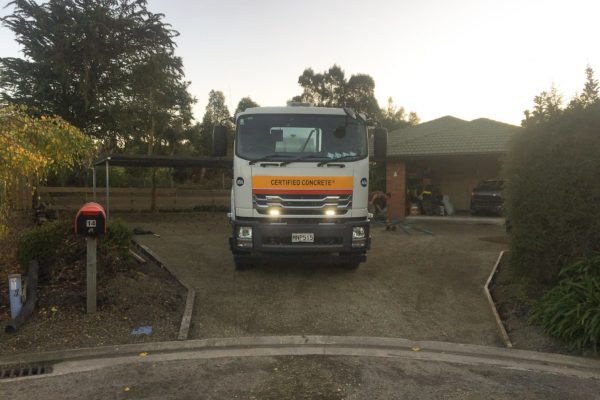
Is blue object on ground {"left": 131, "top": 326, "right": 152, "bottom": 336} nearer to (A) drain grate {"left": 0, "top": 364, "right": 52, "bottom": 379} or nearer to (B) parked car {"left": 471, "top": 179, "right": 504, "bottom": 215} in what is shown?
(A) drain grate {"left": 0, "top": 364, "right": 52, "bottom": 379}

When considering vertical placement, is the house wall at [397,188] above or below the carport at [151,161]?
below

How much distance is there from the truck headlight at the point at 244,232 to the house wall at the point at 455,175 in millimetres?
15078

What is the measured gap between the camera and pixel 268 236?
7.61 m

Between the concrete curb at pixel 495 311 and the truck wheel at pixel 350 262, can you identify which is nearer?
the concrete curb at pixel 495 311

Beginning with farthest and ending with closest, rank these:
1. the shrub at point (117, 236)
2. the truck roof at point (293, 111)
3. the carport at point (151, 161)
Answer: the carport at point (151, 161)
the truck roof at point (293, 111)
the shrub at point (117, 236)

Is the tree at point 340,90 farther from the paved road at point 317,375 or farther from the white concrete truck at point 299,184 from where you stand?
the paved road at point 317,375

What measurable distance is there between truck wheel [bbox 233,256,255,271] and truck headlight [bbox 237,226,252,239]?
51 cm

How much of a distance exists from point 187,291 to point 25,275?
2356 millimetres

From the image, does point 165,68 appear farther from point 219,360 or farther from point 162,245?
point 219,360

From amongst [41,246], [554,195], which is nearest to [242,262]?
[41,246]

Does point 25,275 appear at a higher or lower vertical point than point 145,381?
higher

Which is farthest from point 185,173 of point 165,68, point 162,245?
point 162,245

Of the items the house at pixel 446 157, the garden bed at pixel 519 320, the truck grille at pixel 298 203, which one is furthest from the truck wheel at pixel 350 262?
the house at pixel 446 157

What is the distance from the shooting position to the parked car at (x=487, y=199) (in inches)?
696
